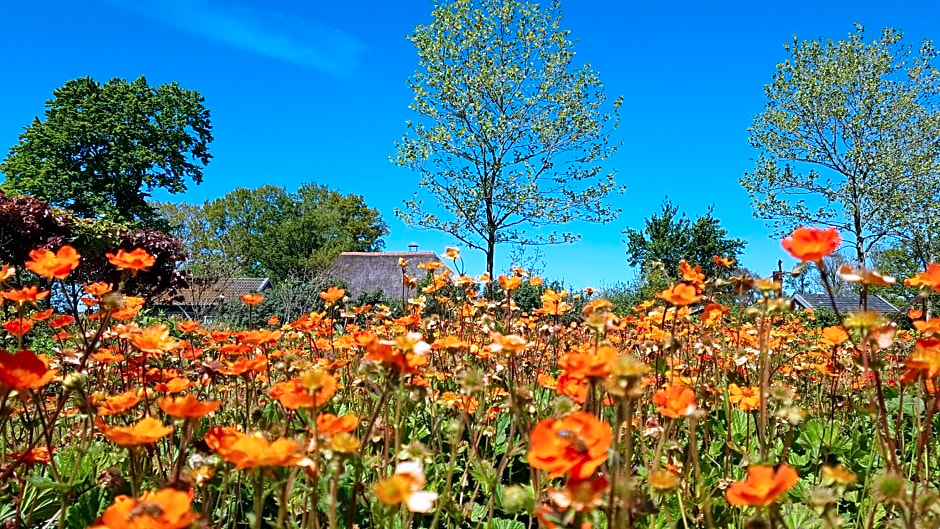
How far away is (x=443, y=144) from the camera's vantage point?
15.3 metres

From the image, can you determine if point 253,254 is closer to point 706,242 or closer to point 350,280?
point 350,280

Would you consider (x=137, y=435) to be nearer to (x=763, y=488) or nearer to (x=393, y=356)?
(x=393, y=356)

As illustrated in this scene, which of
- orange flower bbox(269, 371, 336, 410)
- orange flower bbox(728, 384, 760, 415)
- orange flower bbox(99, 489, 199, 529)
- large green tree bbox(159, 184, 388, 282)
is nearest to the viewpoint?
orange flower bbox(99, 489, 199, 529)

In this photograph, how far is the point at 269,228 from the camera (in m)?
35.6

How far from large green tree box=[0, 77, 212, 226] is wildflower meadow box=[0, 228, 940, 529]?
18.9 m

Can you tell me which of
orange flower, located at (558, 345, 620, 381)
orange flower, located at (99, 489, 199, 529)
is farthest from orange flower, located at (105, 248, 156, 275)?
orange flower, located at (558, 345, 620, 381)

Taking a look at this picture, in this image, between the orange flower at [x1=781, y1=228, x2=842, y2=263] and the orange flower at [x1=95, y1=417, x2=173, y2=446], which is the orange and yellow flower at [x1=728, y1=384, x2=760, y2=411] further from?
the orange flower at [x1=95, y1=417, x2=173, y2=446]

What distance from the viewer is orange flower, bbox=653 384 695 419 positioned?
3.45 feet

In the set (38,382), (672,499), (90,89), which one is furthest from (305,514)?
(90,89)

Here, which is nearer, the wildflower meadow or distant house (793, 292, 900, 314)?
the wildflower meadow

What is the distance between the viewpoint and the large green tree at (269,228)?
115 ft

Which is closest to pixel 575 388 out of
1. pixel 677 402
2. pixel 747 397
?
pixel 677 402

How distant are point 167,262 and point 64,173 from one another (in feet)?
41.4

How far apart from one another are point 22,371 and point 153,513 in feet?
1.57
